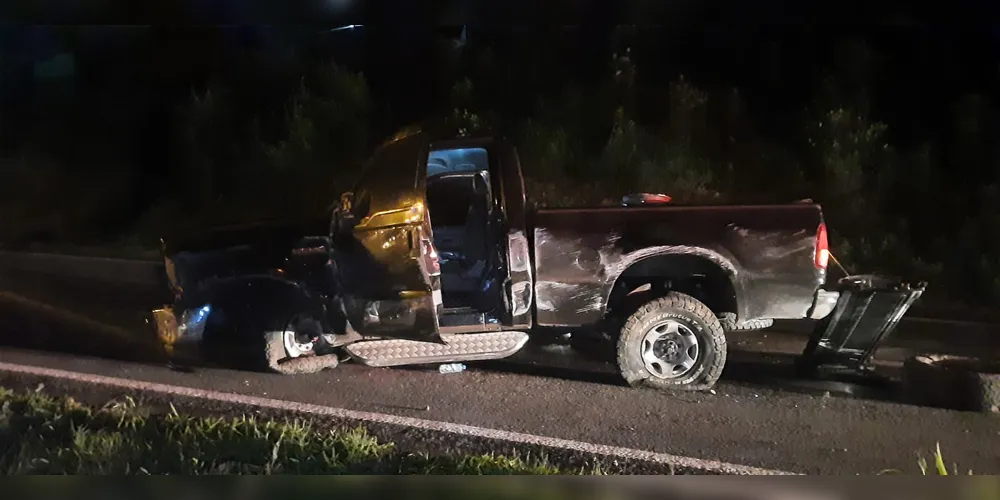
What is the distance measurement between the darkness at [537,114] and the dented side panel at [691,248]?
827 mm

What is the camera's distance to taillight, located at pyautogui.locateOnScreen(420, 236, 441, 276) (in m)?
4.79

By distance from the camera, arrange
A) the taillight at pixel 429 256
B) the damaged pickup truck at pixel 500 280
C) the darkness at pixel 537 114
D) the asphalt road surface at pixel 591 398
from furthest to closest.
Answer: the darkness at pixel 537 114
the damaged pickup truck at pixel 500 280
the taillight at pixel 429 256
the asphalt road surface at pixel 591 398

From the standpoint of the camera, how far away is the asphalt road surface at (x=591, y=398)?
4172 mm

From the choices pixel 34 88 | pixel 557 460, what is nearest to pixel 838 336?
pixel 557 460

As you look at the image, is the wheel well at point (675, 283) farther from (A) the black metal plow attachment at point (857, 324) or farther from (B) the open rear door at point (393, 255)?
(B) the open rear door at point (393, 255)

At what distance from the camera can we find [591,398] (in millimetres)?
4906

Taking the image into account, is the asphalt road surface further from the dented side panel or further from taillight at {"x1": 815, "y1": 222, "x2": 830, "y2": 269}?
taillight at {"x1": 815, "y1": 222, "x2": 830, "y2": 269}

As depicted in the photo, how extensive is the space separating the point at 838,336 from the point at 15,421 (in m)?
4.72

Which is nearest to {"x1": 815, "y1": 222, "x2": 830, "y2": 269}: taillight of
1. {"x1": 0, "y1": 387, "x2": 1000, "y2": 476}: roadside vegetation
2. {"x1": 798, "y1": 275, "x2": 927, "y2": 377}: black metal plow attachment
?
{"x1": 798, "y1": 275, "x2": 927, "y2": 377}: black metal plow attachment

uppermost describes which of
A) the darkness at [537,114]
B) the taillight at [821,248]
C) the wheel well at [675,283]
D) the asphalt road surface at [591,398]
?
the darkness at [537,114]

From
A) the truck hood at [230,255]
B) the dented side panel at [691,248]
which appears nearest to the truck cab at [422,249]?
the dented side panel at [691,248]

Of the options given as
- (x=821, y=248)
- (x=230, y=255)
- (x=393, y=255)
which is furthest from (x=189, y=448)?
(x=821, y=248)

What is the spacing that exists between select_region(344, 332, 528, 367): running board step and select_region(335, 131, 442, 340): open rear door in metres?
0.22

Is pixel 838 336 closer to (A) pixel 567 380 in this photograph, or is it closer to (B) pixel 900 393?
(B) pixel 900 393
